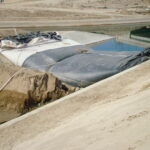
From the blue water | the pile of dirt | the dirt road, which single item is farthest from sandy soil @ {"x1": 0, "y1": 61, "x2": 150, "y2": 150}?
the dirt road

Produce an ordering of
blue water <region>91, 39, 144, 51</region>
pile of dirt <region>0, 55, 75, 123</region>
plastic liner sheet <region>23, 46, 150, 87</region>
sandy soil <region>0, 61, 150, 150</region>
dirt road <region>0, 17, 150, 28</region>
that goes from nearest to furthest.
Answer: sandy soil <region>0, 61, 150, 150</region>, pile of dirt <region>0, 55, 75, 123</region>, plastic liner sheet <region>23, 46, 150, 87</region>, blue water <region>91, 39, 144, 51</region>, dirt road <region>0, 17, 150, 28</region>

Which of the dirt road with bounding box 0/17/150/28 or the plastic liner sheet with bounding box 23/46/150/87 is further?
the dirt road with bounding box 0/17/150/28

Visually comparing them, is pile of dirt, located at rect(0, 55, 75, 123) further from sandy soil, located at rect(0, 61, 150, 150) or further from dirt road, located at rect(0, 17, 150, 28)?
dirt road, located at rect(0, 17, 150, 28)

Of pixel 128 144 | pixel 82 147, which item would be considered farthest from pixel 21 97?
pixel 128 144

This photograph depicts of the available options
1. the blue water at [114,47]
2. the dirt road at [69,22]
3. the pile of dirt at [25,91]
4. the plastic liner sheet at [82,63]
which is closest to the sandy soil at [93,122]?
the plastic liner sheet at [82,63]

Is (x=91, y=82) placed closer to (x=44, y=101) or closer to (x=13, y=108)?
(x=44, y=101)

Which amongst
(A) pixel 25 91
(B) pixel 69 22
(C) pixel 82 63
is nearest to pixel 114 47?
Result: (C) pixel 82 63
